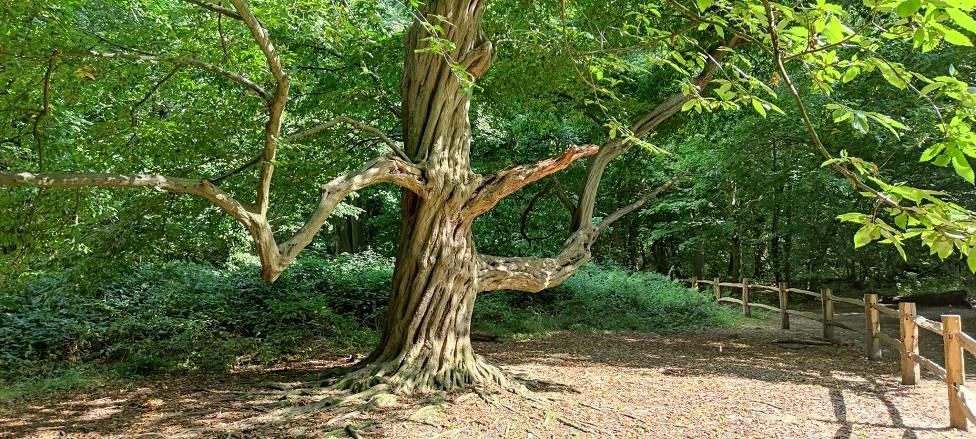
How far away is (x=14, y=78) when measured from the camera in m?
4.74

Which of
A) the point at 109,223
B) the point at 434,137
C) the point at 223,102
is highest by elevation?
the point at 223,102

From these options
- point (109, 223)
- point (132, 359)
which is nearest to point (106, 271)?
point (109, 223)

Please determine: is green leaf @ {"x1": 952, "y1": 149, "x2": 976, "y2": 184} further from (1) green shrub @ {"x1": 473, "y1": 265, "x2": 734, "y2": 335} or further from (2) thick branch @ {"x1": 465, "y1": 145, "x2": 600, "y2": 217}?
(1) green shrub @ {"x1": 473, "y1": 265, "x2": 734, "y2": 335}

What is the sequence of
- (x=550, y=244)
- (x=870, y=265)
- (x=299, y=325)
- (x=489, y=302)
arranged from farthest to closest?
(x=870, y=265), (x=550, y=244), (x=489, y=302), (x=299, y=325)

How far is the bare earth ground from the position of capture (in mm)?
4898

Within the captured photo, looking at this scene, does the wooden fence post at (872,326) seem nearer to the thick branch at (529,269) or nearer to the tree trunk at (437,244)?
the thick branch at (529,269)

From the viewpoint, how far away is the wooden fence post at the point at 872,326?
8.08 metres

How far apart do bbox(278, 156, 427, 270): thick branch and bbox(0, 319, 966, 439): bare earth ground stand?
146 centimetres

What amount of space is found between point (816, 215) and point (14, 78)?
16.6 metres

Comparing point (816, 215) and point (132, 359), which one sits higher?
point (816, 215)

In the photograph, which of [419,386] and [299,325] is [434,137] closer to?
[419,386]

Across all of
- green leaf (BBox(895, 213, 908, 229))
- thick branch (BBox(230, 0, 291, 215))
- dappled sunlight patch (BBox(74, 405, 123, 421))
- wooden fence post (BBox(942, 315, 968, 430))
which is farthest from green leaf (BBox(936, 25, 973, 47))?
dappled sunlight patch (BBox(74, 405, 123, 421))

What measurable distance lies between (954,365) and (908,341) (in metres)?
1.67

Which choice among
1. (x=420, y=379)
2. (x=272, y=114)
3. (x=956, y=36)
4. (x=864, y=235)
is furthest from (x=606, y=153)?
(x=956, y=36)
